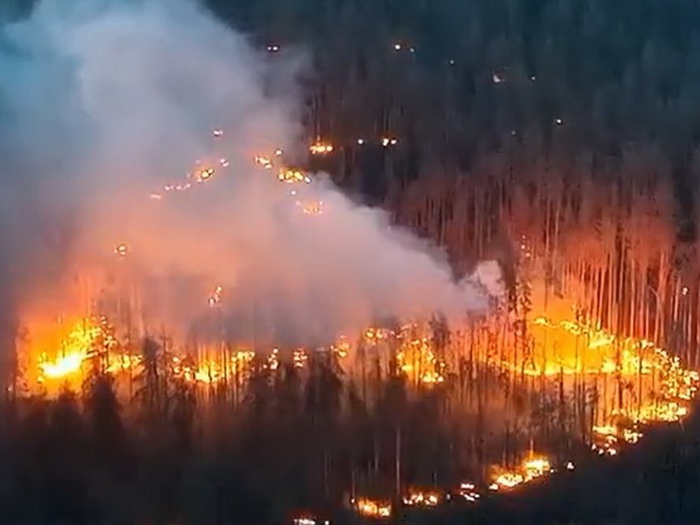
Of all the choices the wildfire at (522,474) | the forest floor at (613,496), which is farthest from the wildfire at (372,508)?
the wildfire at (522,474)

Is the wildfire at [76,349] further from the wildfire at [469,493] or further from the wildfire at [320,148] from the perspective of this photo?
the wildfire at [320,148]

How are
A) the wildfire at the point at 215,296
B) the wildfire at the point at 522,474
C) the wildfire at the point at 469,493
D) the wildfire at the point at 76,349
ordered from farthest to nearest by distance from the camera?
the wildfire at the point at 215,296
the wildfire at the point at 76,349
the wildfire at the point at 522,474
the wildfire at the point at 469,493

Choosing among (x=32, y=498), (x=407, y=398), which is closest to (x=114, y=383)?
(x=32, y=498)

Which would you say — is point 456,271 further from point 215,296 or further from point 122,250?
point 122,250

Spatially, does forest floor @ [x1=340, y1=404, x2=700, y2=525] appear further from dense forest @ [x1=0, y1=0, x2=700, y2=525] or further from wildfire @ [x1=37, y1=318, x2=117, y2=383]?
wildfire @ [x1=37, y1=318, x2=117, y2=383]

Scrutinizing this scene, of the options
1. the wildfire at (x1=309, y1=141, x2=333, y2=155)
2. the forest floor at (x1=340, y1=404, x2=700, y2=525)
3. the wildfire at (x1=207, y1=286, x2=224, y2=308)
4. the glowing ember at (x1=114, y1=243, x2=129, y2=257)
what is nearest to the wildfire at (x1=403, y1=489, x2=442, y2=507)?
the forest floor at (x1=340, y1=404, x2=700, y2=525)

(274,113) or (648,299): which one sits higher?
(274,113)

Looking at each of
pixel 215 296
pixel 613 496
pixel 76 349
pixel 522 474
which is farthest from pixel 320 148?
pixel 613 496

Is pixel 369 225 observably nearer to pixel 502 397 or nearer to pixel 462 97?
pixel 462 97

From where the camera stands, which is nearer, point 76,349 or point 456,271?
point 76,349
